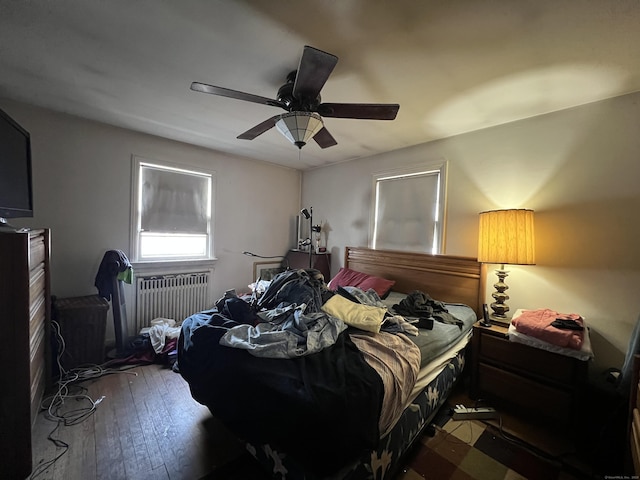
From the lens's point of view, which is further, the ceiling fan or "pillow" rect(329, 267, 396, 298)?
"pillow" rect(329, 267, 396, 298)

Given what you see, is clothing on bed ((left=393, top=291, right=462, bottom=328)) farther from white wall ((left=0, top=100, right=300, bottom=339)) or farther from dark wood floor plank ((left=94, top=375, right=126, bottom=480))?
white wall ((left=0, top=100, right=300, bottom=339))

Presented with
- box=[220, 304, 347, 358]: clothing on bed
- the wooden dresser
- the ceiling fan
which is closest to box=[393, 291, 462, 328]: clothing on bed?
box=[220, 304, 347, 358]: clothing on bed

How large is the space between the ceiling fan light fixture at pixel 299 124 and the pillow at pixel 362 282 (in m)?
1.86

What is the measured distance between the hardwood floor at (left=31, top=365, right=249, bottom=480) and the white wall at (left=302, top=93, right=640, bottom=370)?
108 inches

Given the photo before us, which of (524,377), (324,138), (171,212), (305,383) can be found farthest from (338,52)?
(171,212)

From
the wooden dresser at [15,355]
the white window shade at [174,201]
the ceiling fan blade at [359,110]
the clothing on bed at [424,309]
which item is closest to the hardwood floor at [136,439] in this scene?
the wooden dresser at [15,355]

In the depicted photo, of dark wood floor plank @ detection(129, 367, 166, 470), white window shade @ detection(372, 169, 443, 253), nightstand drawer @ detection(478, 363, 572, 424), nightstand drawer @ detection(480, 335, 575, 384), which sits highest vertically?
white window shade @ detection(372, 169, 443, 253)

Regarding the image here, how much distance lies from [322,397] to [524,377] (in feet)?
5.74

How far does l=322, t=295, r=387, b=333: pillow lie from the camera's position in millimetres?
1646

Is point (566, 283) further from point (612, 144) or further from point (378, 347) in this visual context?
point (378, 347)

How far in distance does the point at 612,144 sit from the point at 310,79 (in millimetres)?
2358

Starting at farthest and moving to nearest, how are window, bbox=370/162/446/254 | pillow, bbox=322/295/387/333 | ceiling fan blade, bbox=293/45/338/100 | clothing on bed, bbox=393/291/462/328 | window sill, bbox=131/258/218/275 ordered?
window sill, bbox=131/258/218/275 → window, bbox=370/162/446/254 → clothing on bed, bbox=393/291/462/328 → pillow, bbox=322/295/387/333 → ceiling fan blade, bbox=293/45/338/100

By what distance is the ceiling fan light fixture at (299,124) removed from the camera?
1.56m

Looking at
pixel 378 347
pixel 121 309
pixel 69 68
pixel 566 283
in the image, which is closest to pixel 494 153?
pixel 566 283
